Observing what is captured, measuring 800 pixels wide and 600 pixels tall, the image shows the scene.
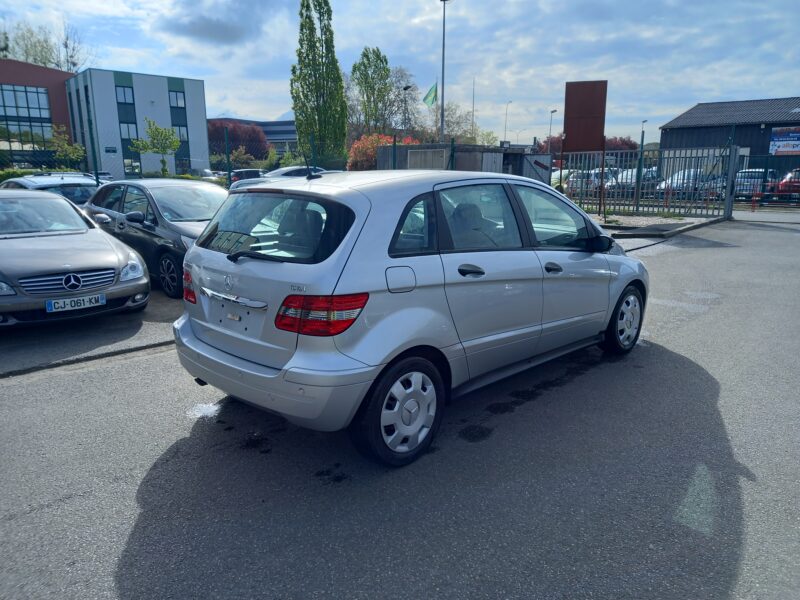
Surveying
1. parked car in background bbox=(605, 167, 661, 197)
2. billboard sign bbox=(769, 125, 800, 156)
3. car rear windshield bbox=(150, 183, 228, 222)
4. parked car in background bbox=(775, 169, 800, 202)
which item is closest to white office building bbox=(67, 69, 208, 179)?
parked car in background bbox=(605, 167, 661, 197)

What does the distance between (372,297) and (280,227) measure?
79cm

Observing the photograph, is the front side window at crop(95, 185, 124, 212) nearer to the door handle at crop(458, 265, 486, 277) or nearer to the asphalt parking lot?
the asphalt parking lot

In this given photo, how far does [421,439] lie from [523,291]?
128 centimetres

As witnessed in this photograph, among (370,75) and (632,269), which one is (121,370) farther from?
(370,75)

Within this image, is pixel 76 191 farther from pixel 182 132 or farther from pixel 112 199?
pixel 182 132

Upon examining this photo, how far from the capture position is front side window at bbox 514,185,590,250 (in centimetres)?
433

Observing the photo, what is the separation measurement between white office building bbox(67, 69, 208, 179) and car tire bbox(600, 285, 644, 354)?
43.6 metres

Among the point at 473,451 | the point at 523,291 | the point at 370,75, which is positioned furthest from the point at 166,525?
the point at 370,75

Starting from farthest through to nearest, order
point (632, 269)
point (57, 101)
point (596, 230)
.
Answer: point (57, 101) < point (632, 269) < point (596, 230)

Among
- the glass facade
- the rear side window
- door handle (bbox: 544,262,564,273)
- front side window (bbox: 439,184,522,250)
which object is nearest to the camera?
the rear side window

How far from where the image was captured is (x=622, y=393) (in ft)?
15.1

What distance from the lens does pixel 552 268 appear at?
14.1 feet

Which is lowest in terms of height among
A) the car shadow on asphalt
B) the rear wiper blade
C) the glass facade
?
the car shadow on asphalt

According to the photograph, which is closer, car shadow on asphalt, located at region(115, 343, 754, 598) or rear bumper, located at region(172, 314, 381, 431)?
car shadow on asphalt, located at region(115, 343, 754, 598)
